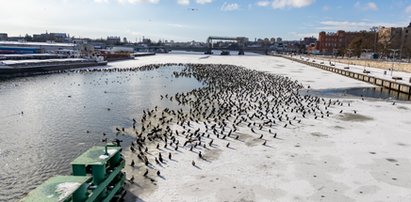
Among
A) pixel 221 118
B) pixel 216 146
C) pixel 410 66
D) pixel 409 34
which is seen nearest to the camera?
pixel 216 146

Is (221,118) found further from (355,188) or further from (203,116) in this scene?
(355,188)

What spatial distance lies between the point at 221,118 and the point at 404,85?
35.4m

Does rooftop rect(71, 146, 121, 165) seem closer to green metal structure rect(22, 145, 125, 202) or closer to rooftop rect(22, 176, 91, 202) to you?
green metal structure rect(22, 145, 125, 202)

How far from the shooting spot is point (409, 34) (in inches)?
5448

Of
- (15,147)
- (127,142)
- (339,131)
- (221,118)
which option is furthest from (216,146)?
(15,147)

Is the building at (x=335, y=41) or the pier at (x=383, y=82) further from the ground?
the building at (x=335, y=41)

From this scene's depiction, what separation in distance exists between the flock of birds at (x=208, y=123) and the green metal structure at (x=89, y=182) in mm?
2043

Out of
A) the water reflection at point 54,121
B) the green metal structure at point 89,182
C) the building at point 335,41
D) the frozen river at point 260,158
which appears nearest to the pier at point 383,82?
the frozen river at point 260,158

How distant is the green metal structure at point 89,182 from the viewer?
9.11 metres

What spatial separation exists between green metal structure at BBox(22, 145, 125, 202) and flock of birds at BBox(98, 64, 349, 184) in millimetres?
2043

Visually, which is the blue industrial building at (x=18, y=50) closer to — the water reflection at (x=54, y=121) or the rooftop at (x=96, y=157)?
the water reflection at (x=54, y=121)

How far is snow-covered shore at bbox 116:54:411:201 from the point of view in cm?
1339

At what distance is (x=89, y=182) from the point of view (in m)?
10.7

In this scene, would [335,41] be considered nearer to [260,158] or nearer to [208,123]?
[208,123]
